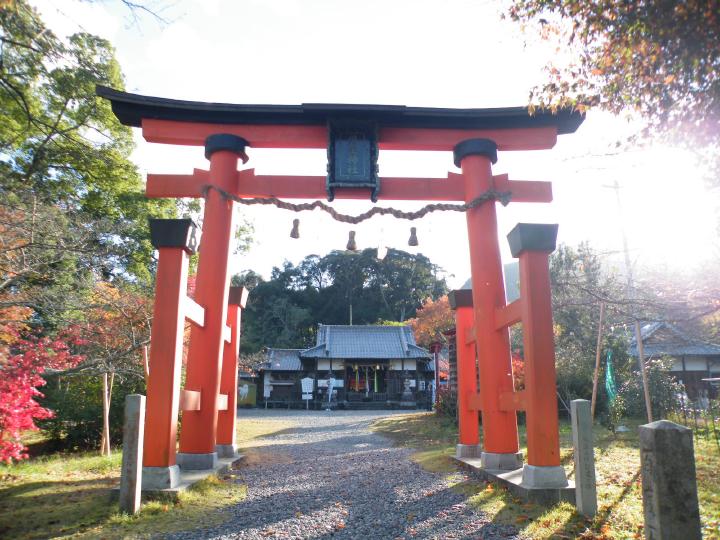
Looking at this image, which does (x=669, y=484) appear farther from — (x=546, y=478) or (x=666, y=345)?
(x=666, y=345)

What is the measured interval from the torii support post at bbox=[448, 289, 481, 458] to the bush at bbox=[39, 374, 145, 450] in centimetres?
660

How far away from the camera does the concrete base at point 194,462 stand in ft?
21.4

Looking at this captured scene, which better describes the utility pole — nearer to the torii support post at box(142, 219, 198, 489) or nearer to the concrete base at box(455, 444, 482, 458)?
the concrete base at box(455, 444, 482, 458)

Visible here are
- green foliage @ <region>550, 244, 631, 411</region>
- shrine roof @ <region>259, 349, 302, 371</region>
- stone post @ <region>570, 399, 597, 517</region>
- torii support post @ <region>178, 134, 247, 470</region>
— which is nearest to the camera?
stone post @ <region>570, 399, 597, 517</region>

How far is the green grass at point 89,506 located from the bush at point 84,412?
2.47 meters

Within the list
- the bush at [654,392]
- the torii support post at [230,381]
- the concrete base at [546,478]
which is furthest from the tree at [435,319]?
the concrete base at [546,478]

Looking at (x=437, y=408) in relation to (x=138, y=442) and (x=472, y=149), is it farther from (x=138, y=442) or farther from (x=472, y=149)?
(x=138, y=442)

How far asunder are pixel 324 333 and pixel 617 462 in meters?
23.0

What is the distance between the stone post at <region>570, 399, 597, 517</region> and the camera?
4473 millimetres

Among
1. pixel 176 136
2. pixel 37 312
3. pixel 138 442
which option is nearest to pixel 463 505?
pixel 138 442

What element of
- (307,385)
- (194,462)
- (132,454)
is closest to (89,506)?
(132,454)

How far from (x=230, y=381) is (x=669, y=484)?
24.0ft

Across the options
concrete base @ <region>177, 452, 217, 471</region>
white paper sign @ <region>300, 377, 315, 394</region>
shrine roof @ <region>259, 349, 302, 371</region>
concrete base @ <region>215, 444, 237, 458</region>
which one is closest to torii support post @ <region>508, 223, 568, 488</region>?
concrete base @ <region>177, 452, 217, 471</region>

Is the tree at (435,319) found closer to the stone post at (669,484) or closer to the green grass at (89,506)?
the green grass at (89,506)
